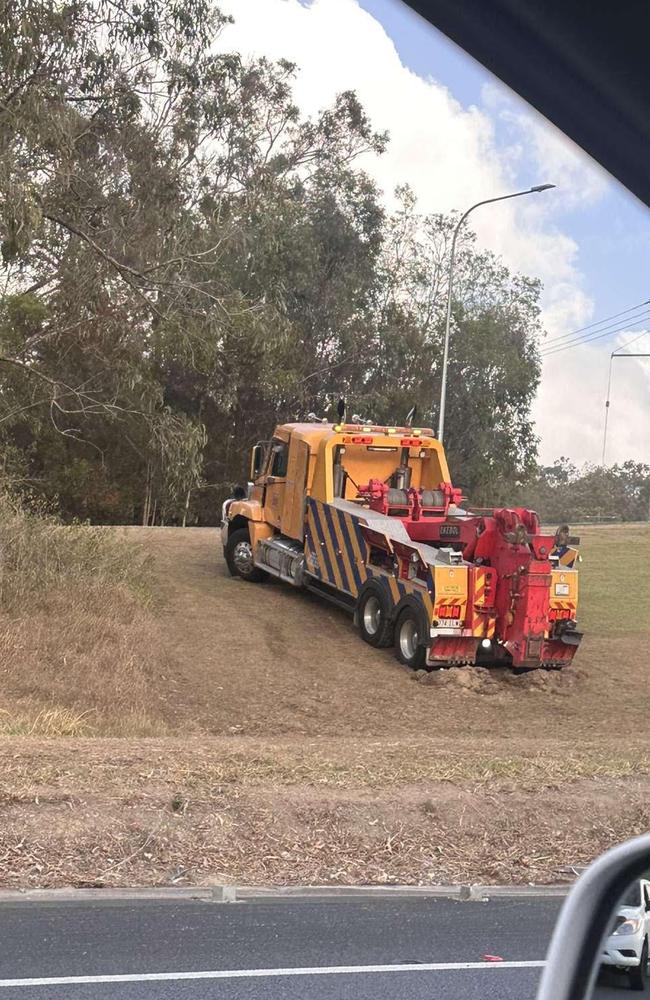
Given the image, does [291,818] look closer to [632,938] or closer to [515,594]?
[632,938]

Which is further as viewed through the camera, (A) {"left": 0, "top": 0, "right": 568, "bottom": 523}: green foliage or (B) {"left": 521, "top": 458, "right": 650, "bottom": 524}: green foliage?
(B) {"left": 521, "top": 458, "right": 650, "bottom": 524}: green foliage

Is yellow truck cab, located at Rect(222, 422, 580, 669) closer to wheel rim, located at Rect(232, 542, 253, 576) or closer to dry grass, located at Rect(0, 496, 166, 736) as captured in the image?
wheel rim, located at Rect(232, 542, 253, 576)

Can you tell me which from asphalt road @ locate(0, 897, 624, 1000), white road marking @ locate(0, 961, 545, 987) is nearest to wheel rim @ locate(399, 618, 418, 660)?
asphalt road @ locate(0, 897, 624, 1000)

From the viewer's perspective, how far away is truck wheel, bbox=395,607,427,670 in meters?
14.6

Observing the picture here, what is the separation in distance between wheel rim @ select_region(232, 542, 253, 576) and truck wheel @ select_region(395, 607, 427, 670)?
515 centimetres


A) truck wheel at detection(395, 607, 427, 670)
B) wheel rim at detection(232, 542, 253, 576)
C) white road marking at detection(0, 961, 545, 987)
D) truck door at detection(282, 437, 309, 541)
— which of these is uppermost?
truck door at detection(282, 437, 309, 541)

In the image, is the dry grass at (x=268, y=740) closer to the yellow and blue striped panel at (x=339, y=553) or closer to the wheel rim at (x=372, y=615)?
the wheel rim at (x=372, y=615)

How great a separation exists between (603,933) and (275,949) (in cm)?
448

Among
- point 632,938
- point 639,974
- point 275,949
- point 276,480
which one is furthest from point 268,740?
point 639,974

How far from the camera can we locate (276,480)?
18.8 meters

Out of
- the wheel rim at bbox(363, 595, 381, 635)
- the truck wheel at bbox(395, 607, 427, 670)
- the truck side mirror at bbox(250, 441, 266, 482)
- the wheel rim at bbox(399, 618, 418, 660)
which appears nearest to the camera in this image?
the truck wheel at bbox(395, 607, 427, 670)

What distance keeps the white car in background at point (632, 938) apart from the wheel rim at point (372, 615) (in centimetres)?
1400

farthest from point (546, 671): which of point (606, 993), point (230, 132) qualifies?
point (230, 132)

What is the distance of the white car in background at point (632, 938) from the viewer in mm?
1470
